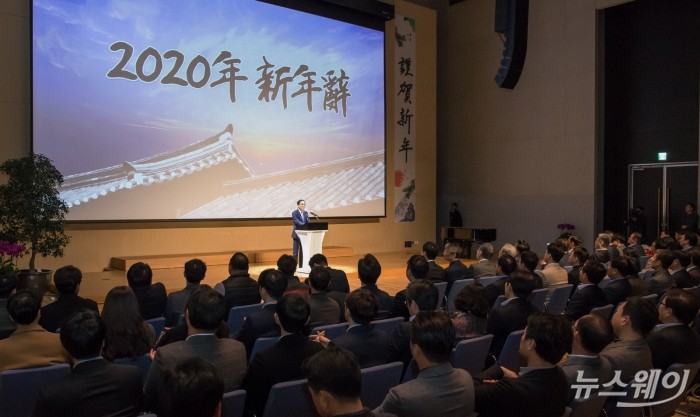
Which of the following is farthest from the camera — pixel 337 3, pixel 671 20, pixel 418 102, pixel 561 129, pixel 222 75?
pixel 418 102

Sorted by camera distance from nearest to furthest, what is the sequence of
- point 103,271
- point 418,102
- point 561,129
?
point 103,271 < point 561,129 < point 418,102

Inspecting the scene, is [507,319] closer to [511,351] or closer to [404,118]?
[511,351]

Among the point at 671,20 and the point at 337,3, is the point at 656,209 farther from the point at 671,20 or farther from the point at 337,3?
the point at 337,3

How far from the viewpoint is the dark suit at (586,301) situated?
3957 mm

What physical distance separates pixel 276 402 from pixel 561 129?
11235mm

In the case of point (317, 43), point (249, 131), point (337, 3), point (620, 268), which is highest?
point (337, 3)

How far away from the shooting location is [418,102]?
42.3 feet

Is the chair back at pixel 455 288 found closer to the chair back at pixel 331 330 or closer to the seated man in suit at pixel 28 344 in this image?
the chair back at pixel 331 330

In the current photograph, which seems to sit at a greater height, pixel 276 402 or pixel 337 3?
pixel 337 3

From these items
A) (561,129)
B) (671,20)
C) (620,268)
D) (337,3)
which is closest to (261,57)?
(337,3)

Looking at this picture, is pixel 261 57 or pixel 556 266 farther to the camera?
pixel 261 57

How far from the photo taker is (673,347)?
8.93 feet

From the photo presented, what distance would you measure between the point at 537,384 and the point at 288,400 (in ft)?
2.90

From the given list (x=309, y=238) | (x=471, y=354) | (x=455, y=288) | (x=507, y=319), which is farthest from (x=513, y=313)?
(x=309, y=238)
